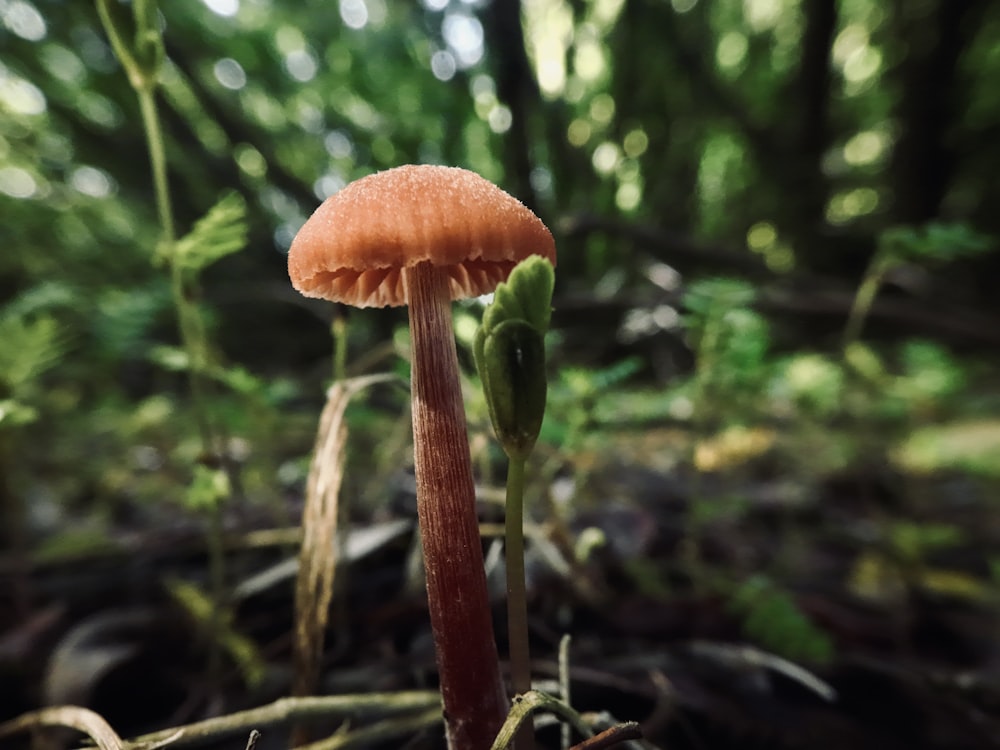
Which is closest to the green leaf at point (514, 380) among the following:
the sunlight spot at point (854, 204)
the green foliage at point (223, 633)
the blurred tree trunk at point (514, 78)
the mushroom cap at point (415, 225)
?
the mushroom cap at point (415, 225)

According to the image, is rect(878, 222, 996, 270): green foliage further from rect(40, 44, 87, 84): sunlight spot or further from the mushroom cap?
rect(40, 44, 87, 84): sunlight spot

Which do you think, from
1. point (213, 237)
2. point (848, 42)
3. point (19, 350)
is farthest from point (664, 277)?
point (848, 42)

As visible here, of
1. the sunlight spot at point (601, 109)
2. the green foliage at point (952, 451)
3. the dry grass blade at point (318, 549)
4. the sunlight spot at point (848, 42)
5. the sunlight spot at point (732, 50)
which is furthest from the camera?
the sunlight spot at point (732, 50)

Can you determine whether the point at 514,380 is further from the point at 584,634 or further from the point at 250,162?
the point at 250,162

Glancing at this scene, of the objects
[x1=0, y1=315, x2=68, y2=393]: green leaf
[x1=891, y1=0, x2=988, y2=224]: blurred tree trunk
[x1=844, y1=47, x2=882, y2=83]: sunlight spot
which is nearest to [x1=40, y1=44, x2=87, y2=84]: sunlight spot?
[x1=0, y1=315, x2=68, y2=393]: green leaf

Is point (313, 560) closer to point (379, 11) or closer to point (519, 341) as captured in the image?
point (519, 341)

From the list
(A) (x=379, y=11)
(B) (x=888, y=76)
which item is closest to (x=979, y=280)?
(B) (x=888, y=76)

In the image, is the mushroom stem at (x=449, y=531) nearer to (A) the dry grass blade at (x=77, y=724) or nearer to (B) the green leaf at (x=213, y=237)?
(B) the green leaf at (x=213, y=237)
